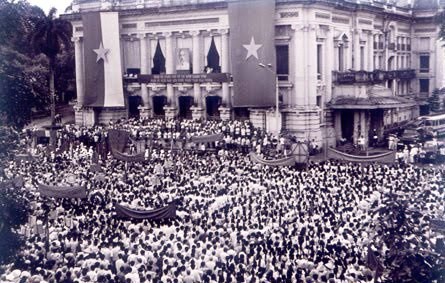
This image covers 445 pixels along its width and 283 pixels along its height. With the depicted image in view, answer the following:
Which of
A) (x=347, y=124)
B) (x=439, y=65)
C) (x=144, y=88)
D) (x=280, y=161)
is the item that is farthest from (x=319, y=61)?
(x=439, y=65)

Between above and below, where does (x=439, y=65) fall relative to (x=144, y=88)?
above

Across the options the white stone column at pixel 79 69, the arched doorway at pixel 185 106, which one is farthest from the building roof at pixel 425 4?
the white stone column at pixel 79 69

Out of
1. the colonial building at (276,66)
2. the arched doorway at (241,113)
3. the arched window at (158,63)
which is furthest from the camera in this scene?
the arched window at (158,63)

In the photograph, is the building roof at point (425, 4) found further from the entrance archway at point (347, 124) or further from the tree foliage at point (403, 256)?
the tree foliage at point (403, 256)

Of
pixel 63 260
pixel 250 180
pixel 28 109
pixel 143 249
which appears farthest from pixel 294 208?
pixel 28 109

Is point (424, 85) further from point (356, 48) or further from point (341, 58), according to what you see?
point (341, 58)

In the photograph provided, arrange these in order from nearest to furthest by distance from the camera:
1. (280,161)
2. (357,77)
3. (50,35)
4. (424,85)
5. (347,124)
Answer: (280,161) → (357,77) → (347,124) → (50,35) → (424,85)

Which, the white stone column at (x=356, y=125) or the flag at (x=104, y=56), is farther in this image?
the flag at (x=104, y=56)
